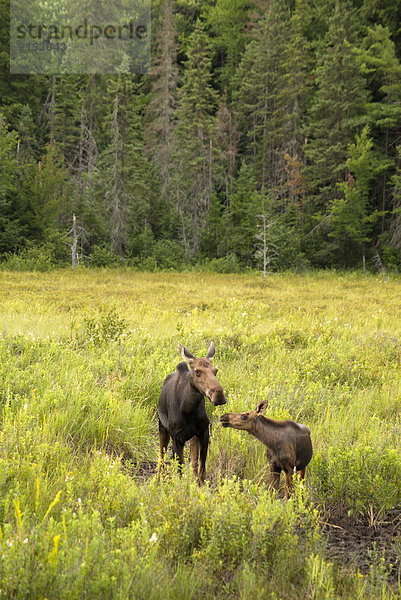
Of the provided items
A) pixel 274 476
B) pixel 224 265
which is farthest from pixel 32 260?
pixel 274 476

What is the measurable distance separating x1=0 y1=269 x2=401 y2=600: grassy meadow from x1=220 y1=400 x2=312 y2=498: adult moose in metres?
0.19

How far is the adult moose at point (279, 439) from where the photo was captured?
336 centimetres

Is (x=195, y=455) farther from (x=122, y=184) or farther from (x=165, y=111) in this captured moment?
(x=165, y=111)

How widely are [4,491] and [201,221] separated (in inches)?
1418

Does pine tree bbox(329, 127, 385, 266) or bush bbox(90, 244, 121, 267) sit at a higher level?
pine tree bbox(329, 127, 385, 266)

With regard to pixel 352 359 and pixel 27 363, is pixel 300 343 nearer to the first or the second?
pixel 352 359

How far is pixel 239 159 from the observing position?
152 feet

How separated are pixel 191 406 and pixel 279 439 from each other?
663mm

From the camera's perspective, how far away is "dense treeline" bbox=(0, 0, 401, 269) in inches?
1238

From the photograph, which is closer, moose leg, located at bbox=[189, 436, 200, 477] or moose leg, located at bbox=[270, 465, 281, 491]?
moose leg, located at bbox=[270, 465, 281, 491]

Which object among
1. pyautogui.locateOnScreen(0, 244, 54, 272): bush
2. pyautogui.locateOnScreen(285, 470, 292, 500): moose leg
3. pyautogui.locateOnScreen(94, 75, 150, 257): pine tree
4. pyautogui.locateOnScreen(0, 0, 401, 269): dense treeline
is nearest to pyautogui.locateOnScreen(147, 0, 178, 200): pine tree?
pyautogui.locateOnScreen(0, 0, 401, 269): dense treeline

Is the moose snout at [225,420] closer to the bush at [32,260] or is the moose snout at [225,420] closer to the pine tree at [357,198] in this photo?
the bush at [32,260]

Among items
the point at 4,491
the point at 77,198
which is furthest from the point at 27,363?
the point at 77,198

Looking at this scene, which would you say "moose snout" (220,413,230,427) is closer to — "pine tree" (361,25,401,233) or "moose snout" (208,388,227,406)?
"moose snout" (208,388,227,406)
